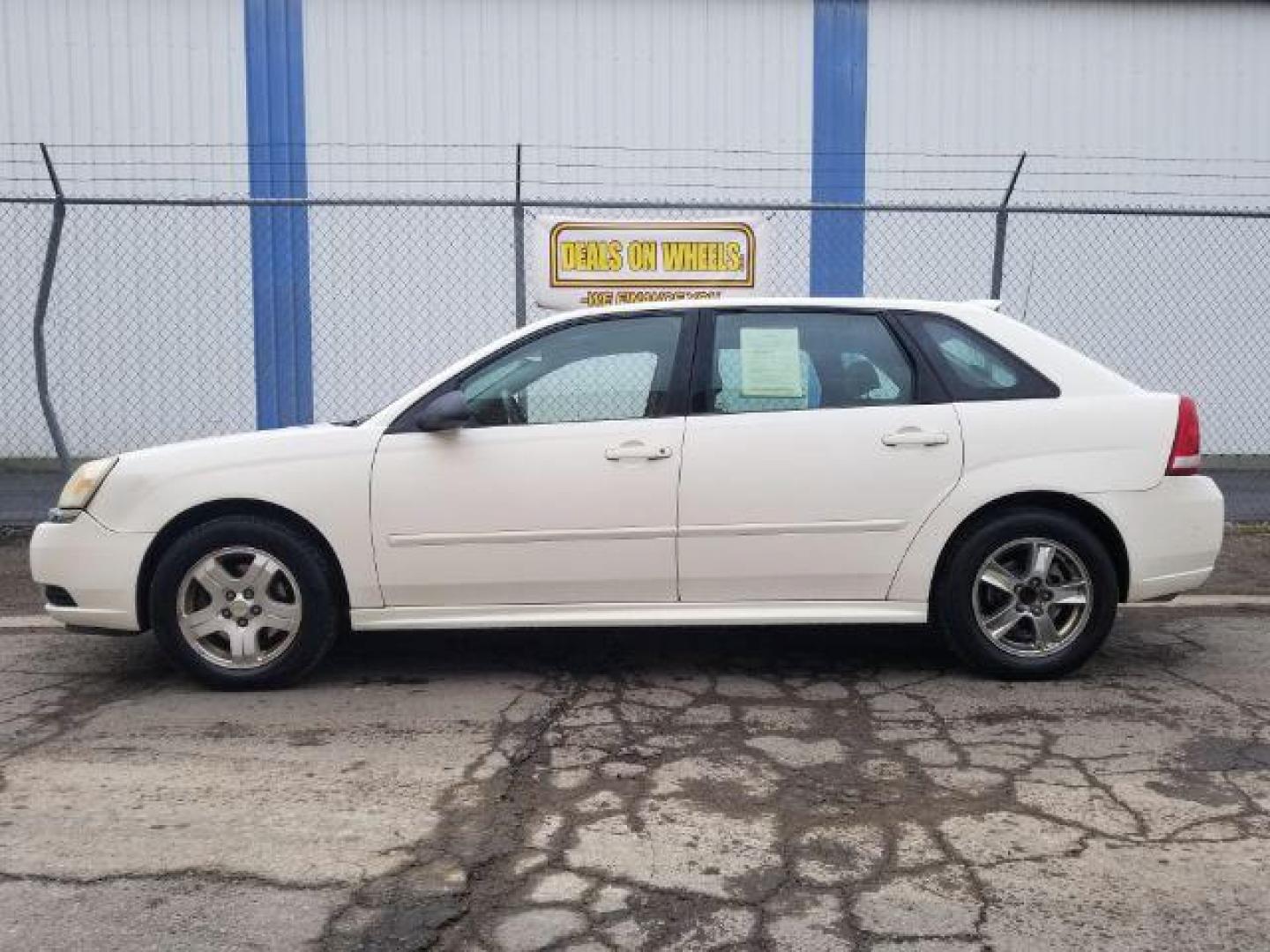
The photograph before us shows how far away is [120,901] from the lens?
119 inches

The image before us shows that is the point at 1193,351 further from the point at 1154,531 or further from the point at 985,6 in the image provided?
the point at 1154,531

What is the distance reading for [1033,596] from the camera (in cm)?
492

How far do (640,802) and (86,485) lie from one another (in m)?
2.67

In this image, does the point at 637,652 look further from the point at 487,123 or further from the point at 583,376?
the point at 487,123

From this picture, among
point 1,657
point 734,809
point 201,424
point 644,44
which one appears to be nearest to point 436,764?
point 734,809

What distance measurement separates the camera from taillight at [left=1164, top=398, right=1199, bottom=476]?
4.89m

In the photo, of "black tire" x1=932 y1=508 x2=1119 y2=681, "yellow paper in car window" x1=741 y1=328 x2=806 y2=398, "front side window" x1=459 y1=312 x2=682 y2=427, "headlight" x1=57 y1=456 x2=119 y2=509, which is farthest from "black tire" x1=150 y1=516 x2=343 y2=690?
"black tire" x1=932 y1=508 x2=1119 y2=681

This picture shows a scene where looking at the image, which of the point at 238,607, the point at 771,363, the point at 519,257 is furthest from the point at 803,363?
the point at 519,257

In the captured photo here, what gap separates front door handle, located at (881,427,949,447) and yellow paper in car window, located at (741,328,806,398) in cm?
Result: 39

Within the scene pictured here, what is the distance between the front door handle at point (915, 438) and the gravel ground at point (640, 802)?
958mm

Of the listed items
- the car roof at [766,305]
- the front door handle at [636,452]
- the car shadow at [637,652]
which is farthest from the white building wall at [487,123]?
the front door handle at [636,452]

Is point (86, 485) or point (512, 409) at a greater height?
point (512, 409)

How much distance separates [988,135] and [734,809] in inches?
377

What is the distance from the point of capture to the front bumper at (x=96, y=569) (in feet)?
15.9
